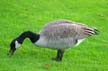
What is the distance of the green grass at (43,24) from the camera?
9305mm

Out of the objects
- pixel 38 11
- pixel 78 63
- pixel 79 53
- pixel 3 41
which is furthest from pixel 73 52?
pixel 38 11

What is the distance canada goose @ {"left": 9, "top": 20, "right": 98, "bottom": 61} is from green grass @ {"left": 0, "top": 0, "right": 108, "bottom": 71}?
411 mm

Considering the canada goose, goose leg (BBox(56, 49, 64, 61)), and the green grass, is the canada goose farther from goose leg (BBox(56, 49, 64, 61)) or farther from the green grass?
the green grass

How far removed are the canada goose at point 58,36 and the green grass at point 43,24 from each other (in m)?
0.41

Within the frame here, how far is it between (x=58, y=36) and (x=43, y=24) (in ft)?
13.1

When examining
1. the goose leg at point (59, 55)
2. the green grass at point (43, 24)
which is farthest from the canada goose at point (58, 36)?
the green grass at point (43, 24)

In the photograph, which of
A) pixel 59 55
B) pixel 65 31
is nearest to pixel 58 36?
pixel 65 31

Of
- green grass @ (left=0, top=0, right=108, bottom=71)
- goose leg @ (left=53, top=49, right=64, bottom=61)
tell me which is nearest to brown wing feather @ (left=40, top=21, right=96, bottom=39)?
goose leg @ (left=53, top=49, right=64, bottom=61)

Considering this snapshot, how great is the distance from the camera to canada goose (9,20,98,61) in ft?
30.2

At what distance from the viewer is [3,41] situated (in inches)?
424

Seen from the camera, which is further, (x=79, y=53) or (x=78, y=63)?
(x=79, y=53)

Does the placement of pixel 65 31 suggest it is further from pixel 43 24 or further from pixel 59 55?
pixel 43 24

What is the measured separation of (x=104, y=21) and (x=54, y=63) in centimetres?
537

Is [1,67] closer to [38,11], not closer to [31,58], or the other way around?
Result: [31,58]
